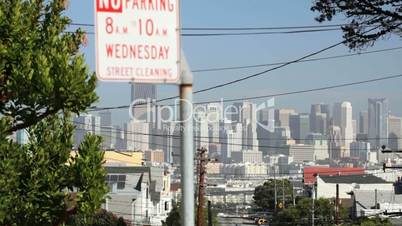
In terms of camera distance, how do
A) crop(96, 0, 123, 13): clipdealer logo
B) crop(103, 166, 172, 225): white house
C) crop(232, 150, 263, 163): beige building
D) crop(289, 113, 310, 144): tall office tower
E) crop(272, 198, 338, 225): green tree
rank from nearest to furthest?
crop(96, 0, 123, 13): clipdealer logo → crop(103, 166, 172, 225): white house → crop(272, 198, 338, 225): green tree → crop(289, 113, 310, 144): tall office tower → crop(232, 150, 263, 163): beige building

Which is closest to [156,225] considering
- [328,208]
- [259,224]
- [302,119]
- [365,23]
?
[259,224]

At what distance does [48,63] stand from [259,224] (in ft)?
176

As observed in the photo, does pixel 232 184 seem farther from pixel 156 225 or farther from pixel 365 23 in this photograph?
pixel 365 23

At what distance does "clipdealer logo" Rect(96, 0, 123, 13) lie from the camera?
10.1 feet

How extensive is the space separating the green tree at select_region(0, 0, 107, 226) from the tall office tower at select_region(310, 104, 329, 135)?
107745mm

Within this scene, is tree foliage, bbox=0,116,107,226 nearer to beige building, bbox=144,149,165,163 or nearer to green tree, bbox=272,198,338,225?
green tree, bbox=272,198,338,225

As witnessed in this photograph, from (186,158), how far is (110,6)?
758mm

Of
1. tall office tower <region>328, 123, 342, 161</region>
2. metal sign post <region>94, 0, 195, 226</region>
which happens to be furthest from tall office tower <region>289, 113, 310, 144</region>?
metal sign post <region>94, 0, 195, 226</region>

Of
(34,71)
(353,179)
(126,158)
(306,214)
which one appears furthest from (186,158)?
(353,179)

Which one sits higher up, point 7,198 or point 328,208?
point 7,198

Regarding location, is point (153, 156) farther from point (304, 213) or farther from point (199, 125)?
point (199, 125)

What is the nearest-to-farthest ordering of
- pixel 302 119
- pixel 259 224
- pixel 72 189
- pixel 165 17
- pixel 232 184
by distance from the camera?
pixel 165 17
pixel 72 189
pixel 259 224
pixel 302 119
pixel 232 184

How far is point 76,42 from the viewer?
550 cm

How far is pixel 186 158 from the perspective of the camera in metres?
3.33
